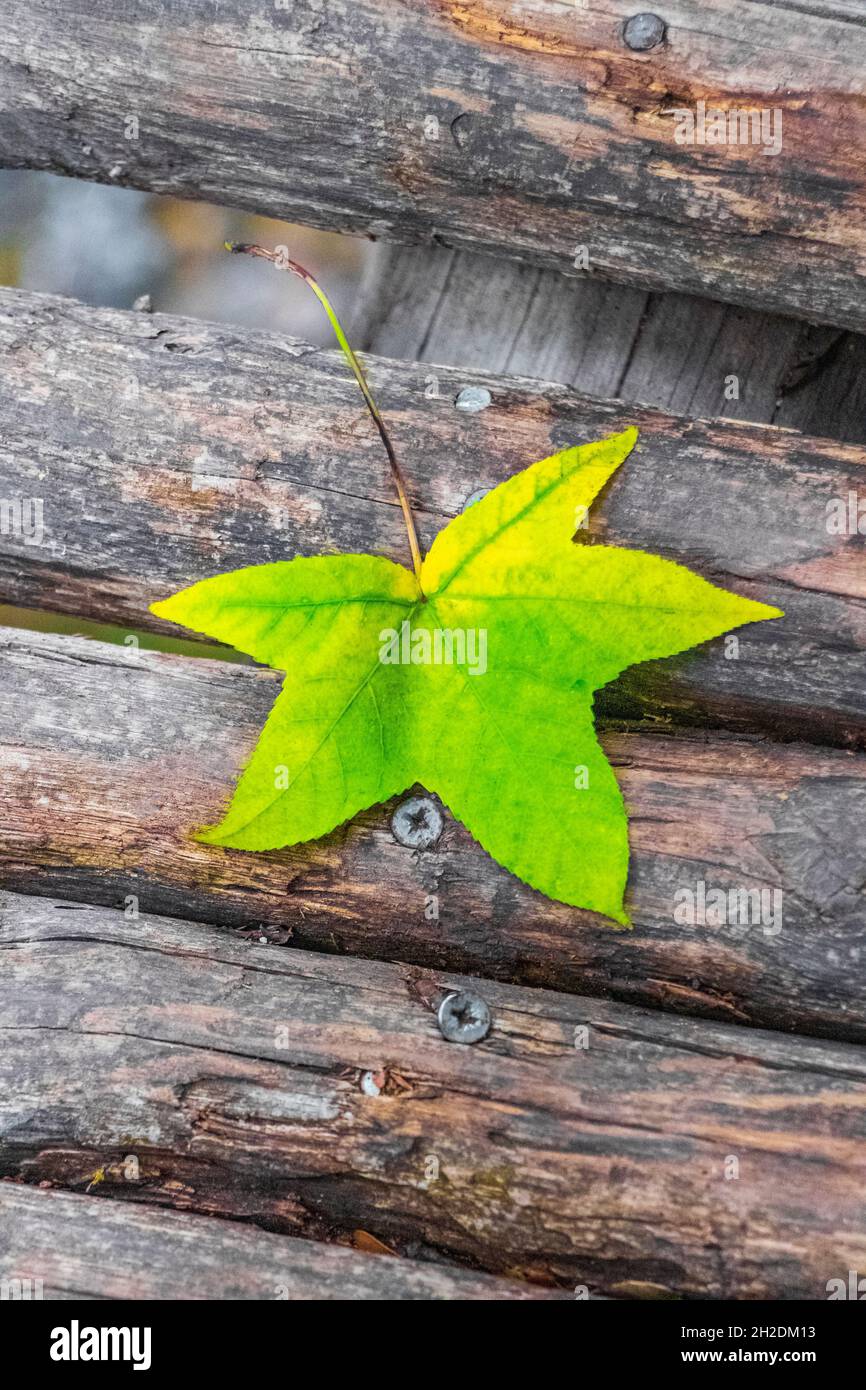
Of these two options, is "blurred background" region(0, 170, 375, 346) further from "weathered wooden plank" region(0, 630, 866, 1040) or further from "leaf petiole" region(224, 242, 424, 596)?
"weathered wooden plank" region(0, 630, 866, 1040)

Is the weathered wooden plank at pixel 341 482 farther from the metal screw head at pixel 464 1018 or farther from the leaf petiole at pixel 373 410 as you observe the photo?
the metal screw head at pixel 464 1018

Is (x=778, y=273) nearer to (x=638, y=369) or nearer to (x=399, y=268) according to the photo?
(x=638, y=369)

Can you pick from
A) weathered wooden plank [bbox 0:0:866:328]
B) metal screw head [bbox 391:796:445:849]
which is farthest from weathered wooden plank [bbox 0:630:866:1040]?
weathered wooden plank [bbox 0:0:866:328]

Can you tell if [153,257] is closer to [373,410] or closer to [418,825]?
[373,410]

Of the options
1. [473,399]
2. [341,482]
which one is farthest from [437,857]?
[473,399]

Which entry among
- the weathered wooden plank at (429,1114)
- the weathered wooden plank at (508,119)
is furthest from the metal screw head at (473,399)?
the weathered wooden plank at (429,1114)

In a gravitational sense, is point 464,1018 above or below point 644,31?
below
